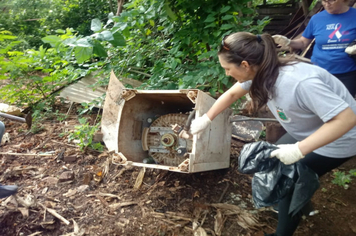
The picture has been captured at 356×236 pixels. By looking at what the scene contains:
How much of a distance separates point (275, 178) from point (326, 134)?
Answer: 0.48 meters

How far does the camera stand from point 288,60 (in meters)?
1.61

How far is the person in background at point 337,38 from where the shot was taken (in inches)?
90.4

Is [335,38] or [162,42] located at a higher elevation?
[162,42]

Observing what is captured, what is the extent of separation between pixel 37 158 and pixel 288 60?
3.20m

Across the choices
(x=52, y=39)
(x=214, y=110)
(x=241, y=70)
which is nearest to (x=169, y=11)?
(x=52, y=39)

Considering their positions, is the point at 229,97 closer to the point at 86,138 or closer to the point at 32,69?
the point at 86,138

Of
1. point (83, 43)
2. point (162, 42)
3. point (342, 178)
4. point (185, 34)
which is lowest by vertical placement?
point (342, 178)

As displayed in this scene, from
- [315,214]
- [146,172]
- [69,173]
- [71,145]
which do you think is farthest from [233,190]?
[71,145]

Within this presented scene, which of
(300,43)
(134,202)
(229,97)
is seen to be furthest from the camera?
(300,43)

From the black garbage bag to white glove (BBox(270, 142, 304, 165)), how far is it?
0.26 ft

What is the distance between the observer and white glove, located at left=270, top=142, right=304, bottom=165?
153 centimetres

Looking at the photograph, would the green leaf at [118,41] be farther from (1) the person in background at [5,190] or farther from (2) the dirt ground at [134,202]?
(2) the dirt ground at [134,202]

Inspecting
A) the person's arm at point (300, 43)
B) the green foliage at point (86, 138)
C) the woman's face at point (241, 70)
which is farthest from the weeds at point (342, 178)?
the green foliage at point (86, 138)

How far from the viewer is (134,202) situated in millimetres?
2586
